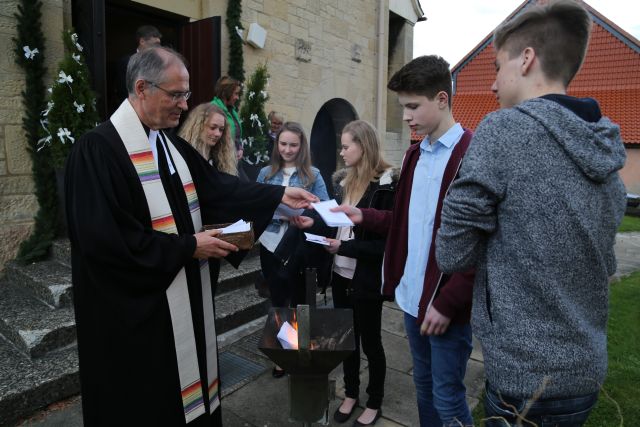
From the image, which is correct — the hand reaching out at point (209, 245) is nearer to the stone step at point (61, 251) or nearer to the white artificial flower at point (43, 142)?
the stone step at point (61, 251)

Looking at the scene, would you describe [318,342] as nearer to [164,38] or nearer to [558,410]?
[558,410]

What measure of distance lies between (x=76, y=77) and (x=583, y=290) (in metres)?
4.43

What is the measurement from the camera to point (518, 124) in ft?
3.83

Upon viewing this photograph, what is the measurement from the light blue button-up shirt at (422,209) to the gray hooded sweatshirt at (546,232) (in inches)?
30.9

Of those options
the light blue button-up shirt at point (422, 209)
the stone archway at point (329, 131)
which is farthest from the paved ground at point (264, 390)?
the stone archway at point (329, 131)

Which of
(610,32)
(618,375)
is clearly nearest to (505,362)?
(618,375)

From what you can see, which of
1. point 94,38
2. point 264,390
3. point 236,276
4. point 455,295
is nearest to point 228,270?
point 236,276

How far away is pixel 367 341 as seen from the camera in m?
2.78

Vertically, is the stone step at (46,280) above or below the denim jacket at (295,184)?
below

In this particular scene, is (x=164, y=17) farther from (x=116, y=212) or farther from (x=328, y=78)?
(x=116, y=212)

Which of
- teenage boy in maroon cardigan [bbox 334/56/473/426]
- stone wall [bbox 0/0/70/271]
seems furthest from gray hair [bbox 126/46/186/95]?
stone wall [bbox 0/0/70/271]

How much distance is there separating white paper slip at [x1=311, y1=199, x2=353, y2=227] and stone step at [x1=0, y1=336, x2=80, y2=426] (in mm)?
2096

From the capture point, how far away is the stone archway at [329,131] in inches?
356

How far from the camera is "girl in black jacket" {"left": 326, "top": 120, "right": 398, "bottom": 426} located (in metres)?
2.69
